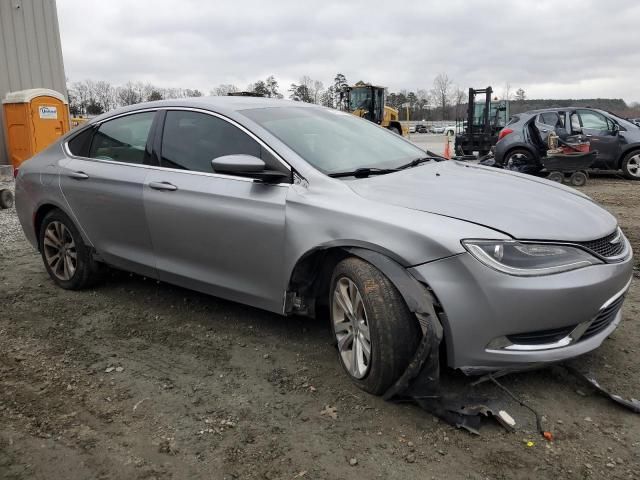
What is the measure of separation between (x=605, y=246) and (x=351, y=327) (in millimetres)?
1389

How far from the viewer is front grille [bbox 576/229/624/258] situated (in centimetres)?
276

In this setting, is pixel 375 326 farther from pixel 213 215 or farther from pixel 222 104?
pixel 222 104

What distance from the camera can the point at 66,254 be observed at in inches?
184

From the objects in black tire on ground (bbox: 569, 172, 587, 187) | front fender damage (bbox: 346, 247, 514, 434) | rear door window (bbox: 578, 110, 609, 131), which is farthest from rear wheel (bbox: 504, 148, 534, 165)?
front fender damage (bbox: 346, 247, 514, 434)

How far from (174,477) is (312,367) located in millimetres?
1127

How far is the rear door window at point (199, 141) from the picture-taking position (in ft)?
Result: 11.5

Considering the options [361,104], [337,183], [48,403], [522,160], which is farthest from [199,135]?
[361,104]

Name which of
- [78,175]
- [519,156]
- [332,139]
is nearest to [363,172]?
[332,139]

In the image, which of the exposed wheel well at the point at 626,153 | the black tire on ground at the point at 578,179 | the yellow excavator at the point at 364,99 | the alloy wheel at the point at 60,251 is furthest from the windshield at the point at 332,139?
the yellow excavator at the point at 364,99

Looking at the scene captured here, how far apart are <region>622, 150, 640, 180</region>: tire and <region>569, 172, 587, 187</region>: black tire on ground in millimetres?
1467

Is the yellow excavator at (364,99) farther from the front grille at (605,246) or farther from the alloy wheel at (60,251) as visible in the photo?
the front grille at (605,246)

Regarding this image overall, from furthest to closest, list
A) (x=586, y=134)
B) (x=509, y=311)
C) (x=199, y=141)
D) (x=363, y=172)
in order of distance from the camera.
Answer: (x=586, y=134), (x=199, y=141), (x=363, y=172), (x=509, y=311)

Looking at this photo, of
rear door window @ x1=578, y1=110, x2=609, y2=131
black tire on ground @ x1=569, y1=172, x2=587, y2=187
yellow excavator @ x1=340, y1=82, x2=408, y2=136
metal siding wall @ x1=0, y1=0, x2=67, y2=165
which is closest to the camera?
black tire on ground @ x1=569, y1=172, x2=587, y2=187

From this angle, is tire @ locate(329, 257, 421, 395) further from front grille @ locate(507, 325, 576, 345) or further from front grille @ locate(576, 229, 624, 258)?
front grille @ locate(576, 229, 624, 258)
